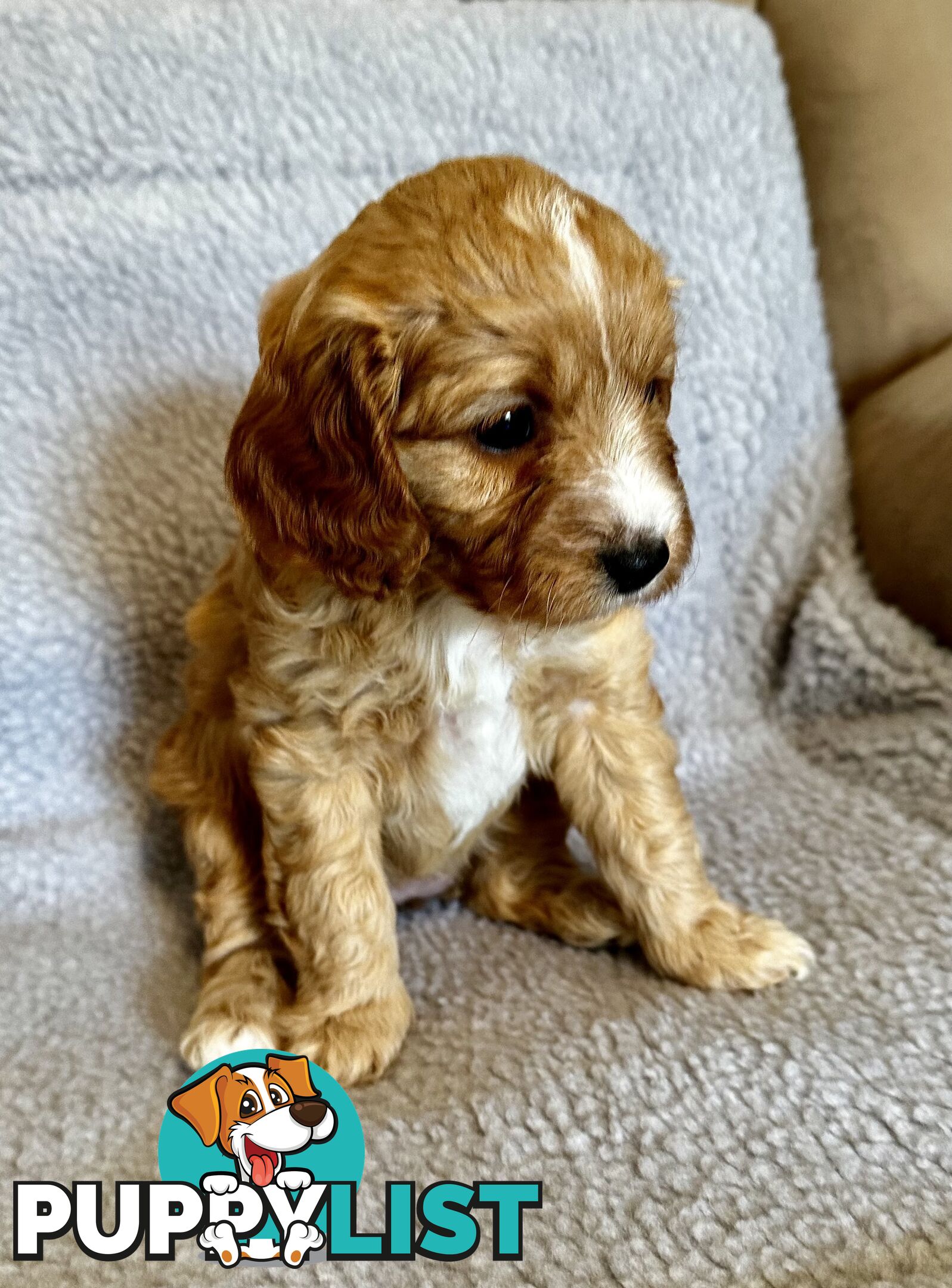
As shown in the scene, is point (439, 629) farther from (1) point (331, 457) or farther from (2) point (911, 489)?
(2) point (911, 489)

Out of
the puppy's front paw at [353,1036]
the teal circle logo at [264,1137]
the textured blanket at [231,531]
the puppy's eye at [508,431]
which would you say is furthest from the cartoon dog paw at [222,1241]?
the puppy's eye at [508,431]

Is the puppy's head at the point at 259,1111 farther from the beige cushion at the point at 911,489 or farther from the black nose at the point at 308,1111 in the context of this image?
the beige cushion at the point at 911,489

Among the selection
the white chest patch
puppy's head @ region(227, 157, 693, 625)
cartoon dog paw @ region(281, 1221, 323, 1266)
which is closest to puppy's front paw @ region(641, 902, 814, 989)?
the white chest patch

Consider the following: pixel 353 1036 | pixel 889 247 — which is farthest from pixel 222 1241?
pixel 889 247

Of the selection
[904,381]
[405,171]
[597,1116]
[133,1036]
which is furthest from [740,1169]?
[405,171]

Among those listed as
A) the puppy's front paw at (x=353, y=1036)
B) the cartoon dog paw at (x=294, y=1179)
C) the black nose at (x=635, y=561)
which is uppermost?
the black nose at (x=635, y=561)

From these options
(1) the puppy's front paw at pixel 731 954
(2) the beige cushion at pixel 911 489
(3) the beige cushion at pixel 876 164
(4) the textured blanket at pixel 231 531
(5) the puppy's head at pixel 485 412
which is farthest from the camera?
(3) the beige cushion at pixel 876 164
